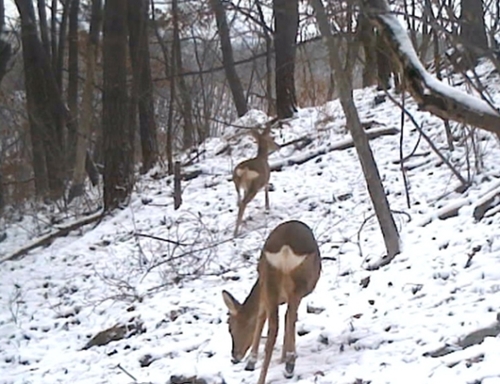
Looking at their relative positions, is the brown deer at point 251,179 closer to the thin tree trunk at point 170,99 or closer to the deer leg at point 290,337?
the thin tree trunk at point 170,99

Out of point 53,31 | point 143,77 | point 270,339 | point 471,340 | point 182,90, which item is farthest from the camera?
point 53,31

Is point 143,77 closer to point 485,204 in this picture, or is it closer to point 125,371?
point 485,204

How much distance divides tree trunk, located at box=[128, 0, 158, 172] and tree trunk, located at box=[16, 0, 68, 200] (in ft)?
5.74

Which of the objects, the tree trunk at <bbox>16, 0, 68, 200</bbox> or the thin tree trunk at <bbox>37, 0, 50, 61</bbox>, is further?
the thin tree trunk at <bbox>37, 0, 50, 61</bbox>

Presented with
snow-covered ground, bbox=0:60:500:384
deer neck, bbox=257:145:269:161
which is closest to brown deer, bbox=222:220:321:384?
snow-covered ground, bbox=0:60:500:384

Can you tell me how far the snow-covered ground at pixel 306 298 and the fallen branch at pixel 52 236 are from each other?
117 millimetres

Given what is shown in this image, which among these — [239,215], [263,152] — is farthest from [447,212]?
[263,152]

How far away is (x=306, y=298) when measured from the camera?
23.9ft

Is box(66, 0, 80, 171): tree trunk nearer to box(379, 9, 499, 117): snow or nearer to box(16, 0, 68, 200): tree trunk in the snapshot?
box(16, 0, 68, 200): tree trunk

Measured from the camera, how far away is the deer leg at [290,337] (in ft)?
18.6

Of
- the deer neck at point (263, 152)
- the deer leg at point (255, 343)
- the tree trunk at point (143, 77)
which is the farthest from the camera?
the tree trunk at point (143, 77)

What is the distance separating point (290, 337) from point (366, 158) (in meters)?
2.81

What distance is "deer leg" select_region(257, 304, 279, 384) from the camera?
215 inches

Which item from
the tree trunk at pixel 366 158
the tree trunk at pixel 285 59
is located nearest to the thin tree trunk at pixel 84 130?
the tree trunk at pixel 285 59
